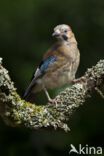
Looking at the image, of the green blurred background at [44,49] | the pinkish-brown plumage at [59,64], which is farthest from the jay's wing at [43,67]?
the green blurred background at [44,49]

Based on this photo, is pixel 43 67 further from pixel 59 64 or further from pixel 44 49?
pixel 44 49

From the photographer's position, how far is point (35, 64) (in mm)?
10469

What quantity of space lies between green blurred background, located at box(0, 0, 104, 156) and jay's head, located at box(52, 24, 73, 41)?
2.07 m

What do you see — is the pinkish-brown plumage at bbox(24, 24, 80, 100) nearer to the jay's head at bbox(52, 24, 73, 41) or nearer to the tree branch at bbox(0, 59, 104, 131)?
the jay's head at bbox(52, 24, 73, 41)

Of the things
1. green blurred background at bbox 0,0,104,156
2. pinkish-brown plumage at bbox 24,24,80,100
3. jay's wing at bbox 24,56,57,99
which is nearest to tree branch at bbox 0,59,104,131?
pinkish-brown plumage at bbox 24,24,80,100

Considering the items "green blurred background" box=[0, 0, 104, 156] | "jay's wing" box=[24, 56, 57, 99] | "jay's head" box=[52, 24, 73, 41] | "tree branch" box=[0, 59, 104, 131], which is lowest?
"tree branch" box=[0, 59, 104, 131]

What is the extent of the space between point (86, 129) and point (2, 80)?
161 inches

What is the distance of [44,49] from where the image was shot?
1062 cm

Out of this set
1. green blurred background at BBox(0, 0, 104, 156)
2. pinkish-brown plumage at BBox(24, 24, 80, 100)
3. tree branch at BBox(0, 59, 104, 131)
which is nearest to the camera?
tree branch at BBox(0, 59, 104, 131)

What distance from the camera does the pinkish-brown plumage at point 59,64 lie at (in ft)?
25.0

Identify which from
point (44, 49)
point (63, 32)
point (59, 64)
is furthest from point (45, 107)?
point (44, 49)

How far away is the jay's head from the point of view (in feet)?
25.0

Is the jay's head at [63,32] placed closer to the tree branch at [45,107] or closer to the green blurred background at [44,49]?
the tree branch at [45,107]

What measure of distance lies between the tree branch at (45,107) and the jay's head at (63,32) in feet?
3.03
